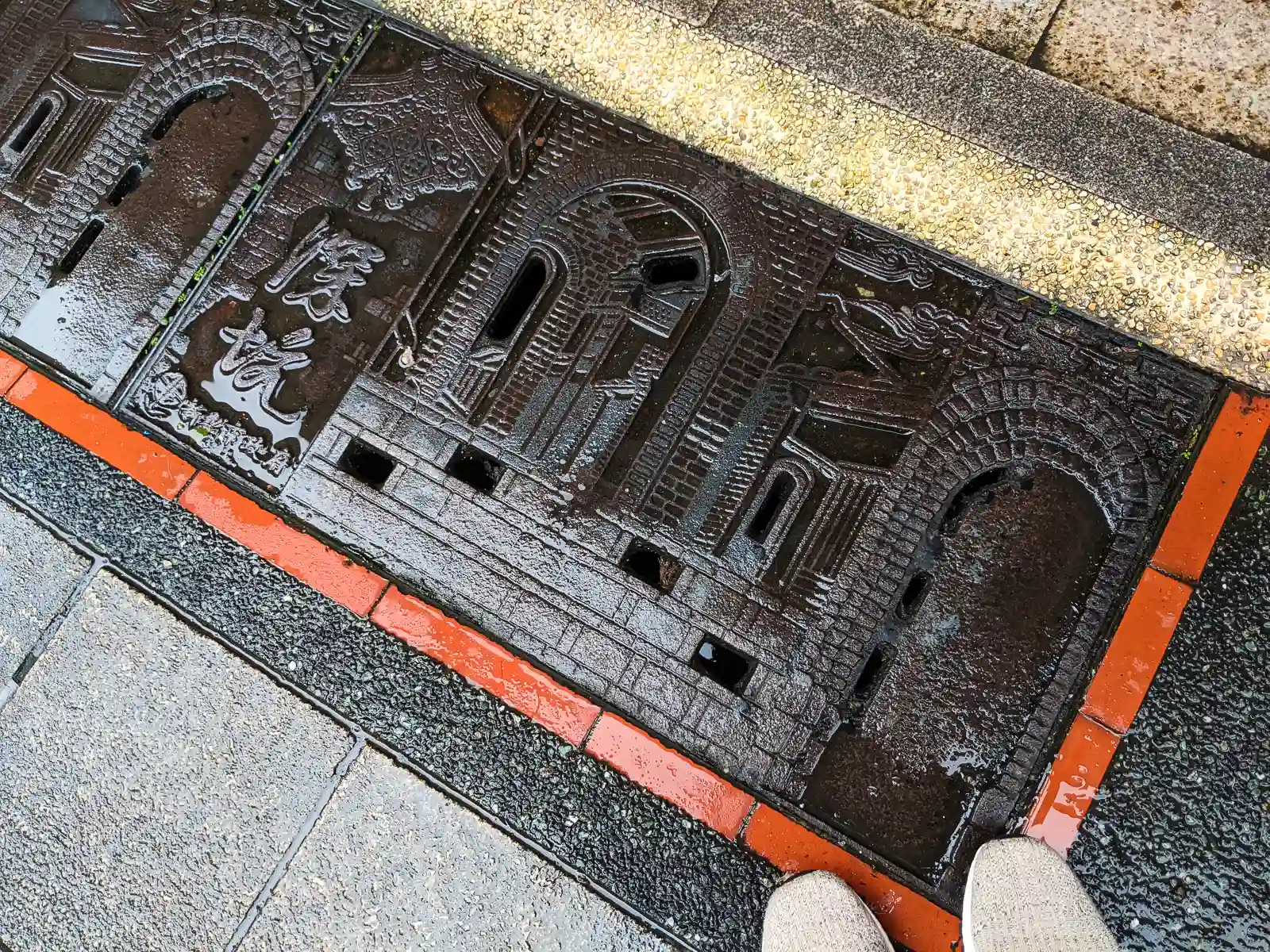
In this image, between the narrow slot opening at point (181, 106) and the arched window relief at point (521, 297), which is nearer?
the arched window relief at point (521, 297)

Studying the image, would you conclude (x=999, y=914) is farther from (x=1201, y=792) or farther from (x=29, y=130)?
(x=29, y=130)

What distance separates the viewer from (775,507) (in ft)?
8.29

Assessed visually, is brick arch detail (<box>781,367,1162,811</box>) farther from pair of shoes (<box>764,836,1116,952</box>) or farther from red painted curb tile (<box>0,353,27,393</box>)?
red painted curb tile (<box>0,353,27,393</box>)

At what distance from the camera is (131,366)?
109 inches

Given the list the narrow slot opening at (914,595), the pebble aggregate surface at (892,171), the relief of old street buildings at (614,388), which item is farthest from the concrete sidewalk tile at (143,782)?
the pebble aggregate surface at (892,171)

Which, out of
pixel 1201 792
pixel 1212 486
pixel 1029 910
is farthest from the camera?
pixel 1212 486

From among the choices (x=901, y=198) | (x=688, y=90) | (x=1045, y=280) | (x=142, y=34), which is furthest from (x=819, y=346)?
(x=142, y=34)

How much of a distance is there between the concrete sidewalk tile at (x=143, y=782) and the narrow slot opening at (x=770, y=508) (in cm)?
144

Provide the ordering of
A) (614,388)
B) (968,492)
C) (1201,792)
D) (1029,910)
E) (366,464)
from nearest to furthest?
(1029,910) < (1201,792) < (968,492) < (614,388) < (366,464)

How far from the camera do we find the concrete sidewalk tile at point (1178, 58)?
→ 7.99 ft

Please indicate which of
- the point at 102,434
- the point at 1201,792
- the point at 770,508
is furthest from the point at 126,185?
the point at 1201,792

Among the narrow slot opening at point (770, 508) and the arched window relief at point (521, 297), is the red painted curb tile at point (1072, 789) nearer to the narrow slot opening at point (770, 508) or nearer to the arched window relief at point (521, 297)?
the narrow slot opening at point (770, 508)

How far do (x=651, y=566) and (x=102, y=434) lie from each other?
192 cm

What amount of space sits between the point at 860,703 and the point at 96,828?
7.85 ft
